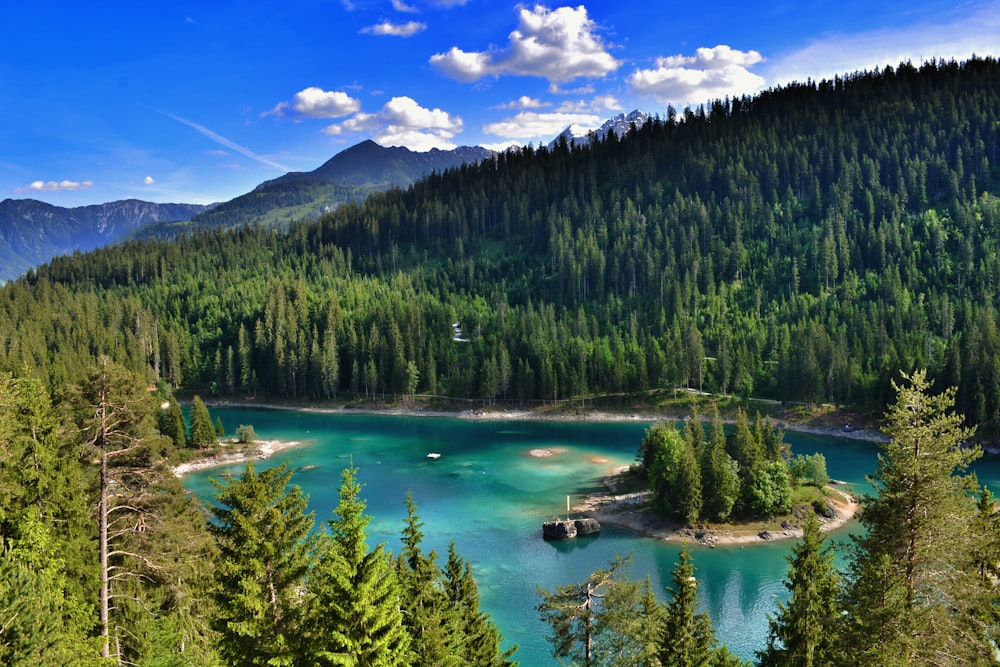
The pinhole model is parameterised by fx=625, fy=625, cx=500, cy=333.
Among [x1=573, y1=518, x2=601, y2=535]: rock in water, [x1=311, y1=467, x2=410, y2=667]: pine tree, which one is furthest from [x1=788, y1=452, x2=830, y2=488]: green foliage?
[x1=311, y1=467, x2=410, y2=667]: pine tree

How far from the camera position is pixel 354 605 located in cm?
1534

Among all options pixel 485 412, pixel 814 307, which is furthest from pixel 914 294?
pixel 485 412

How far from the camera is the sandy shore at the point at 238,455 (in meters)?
88.1

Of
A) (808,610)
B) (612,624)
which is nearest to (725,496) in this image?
(808,610)

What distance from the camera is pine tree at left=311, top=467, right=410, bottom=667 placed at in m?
15.4

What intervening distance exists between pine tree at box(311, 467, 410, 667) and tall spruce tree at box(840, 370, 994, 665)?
12320mm

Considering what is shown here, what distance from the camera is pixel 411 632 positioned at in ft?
75.3

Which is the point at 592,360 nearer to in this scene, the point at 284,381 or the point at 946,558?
the point at 284,381

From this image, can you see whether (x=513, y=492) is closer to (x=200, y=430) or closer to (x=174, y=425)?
(x=200, y=430)

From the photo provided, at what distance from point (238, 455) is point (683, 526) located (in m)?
66.3

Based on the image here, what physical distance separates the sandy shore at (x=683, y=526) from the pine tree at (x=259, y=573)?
4410 centimetres

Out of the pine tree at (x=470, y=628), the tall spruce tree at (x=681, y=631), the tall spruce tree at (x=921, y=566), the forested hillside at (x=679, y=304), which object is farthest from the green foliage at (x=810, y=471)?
the tall spruce tree at (x=921, y=566)

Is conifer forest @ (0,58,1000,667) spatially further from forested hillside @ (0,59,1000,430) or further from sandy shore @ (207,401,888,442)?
sandy shore @ (207,401,888,442)

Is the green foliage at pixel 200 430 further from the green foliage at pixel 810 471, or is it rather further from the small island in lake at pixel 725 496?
the green foliage at pixel 810 471
